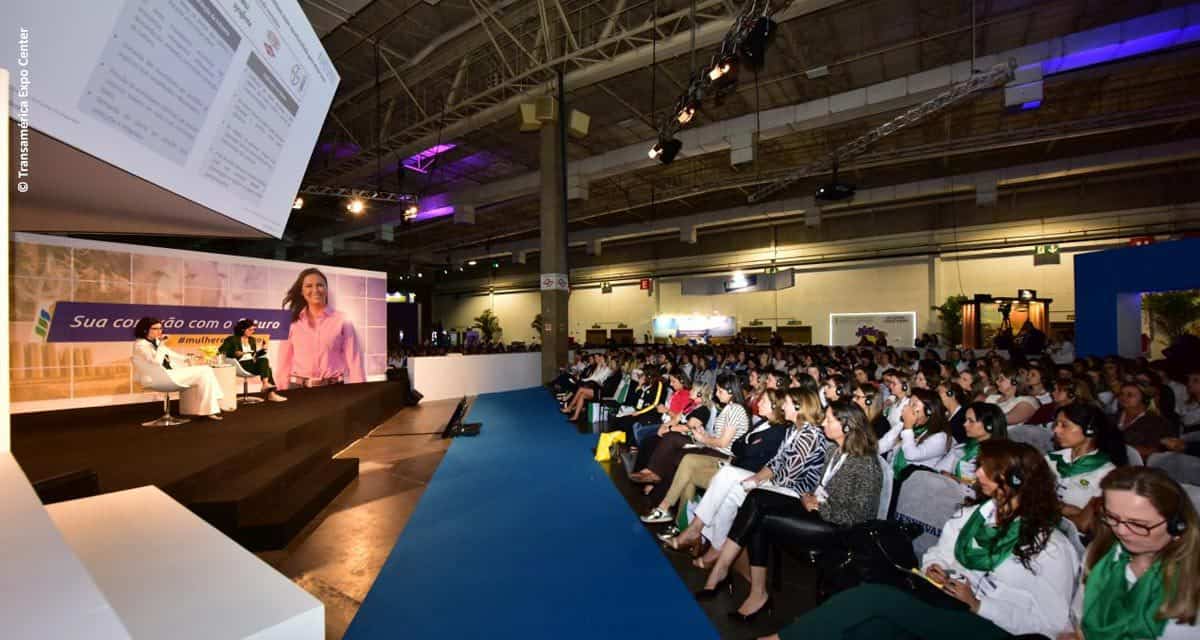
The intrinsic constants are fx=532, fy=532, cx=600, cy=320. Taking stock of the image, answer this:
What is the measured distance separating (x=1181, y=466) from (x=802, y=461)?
6.53 ft

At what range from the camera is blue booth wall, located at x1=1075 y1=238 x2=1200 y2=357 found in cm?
725

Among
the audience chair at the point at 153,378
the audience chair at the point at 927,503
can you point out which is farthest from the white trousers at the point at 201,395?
the audience chair at the point at 927,503

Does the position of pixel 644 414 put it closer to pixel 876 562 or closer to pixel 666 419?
pixel 666 419

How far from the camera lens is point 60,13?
1583 mm

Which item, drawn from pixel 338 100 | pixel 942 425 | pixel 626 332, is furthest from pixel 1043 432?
pixel 626 332

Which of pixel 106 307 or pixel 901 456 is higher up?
pixel 106 307

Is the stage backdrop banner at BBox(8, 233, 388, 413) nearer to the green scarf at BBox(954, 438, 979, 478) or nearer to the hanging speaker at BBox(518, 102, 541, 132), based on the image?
the hanging speaker at BBox(518, 102, 541, 132)

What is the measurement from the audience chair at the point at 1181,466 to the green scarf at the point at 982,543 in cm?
172

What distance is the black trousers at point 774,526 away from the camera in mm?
2539

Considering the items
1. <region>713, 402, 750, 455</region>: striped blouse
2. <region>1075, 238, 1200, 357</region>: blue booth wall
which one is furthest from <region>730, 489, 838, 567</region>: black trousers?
<region>1075, 238, 1200, 357</region>: blue booth wall

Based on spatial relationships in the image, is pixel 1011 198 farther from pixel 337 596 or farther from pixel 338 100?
pixel 337 596

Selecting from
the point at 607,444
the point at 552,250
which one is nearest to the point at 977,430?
the point at 607,444

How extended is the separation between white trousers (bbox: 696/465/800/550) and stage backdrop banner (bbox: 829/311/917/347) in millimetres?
14252

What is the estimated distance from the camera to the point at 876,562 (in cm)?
220
